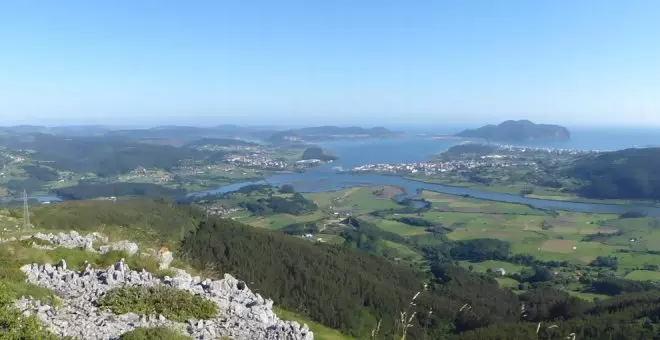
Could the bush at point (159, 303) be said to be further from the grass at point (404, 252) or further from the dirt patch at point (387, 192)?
the dirt patch at point (387, 192)

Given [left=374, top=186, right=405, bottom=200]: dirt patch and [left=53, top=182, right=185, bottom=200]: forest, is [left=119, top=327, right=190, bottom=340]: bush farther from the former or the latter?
[left=374, top=186, right=405, bottom=200]: dirt patch

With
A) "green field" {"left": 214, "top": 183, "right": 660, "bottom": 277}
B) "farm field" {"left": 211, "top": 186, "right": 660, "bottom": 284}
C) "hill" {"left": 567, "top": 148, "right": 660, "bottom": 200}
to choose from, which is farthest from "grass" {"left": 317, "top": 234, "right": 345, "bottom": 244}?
"hill" {"left": 567, "top": 148, "right": 660, "bottom": 200}

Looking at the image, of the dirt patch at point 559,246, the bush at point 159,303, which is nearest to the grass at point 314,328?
the bush at point 159,303

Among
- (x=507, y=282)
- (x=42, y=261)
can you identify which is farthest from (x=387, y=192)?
(x=42, y=261)

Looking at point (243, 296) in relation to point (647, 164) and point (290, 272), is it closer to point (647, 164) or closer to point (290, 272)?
point (290, 272)

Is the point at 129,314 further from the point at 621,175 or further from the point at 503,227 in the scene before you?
the point at 621,175

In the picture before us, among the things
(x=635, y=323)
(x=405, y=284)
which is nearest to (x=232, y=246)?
(x=405, y=284)
